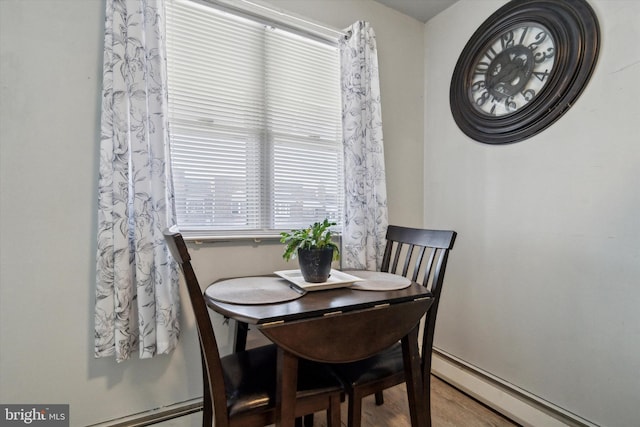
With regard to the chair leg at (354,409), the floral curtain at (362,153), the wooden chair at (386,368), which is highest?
the floral curtain at (362,153)

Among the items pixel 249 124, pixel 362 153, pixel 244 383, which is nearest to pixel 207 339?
pixel 244 383

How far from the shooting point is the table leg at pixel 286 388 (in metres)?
0.96

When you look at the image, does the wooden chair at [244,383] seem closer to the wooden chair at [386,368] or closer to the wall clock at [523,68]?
the wooden chair at [386,368]

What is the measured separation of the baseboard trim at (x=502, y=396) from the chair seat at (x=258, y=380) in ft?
4.11

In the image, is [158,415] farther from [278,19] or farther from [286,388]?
[278,19]

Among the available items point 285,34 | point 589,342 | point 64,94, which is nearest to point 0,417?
point 64,94

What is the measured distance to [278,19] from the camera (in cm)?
177

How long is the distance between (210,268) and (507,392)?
1882 millimetres

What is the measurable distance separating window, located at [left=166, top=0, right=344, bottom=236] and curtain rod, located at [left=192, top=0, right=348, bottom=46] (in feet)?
0.09

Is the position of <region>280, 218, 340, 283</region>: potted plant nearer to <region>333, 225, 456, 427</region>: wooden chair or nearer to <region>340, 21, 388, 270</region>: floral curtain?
<region>333, 225, 456, 427</region>: wooden chair

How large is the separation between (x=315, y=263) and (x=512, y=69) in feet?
5.52

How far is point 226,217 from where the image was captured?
1692mm

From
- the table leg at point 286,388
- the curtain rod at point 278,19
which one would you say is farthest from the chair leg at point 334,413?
the curtain rod at point 278,19

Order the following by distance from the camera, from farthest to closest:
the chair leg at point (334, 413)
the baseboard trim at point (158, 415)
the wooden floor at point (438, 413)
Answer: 1. the wooden floor at point (438, 413)
2. the baseboard trim at point (158, 415)
3. the chair leg at point (334, 413)
